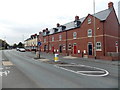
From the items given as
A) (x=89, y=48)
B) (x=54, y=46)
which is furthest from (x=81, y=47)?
(x=54, y=46)

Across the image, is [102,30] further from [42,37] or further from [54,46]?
[42,37]

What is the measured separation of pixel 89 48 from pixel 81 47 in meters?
2.53

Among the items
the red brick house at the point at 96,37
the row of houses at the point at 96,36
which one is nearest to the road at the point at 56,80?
the red brick house at the point at 96,37

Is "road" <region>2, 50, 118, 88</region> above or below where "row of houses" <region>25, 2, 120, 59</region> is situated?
below

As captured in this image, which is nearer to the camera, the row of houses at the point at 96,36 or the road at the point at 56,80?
the road at the point at 56,80

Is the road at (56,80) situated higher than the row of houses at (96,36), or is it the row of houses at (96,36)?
the row of houses at (96,36)

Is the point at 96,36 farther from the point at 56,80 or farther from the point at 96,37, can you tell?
the point at 56,80

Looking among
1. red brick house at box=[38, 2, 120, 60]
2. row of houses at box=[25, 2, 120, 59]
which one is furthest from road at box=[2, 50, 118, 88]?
row of houses at box=[25, 2, 120, 59]

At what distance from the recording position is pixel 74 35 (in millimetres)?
32562

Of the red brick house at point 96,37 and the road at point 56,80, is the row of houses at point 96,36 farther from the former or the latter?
the road at point 56,80

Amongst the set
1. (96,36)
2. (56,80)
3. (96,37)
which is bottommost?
(56,80)

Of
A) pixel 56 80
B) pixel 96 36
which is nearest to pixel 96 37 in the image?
pixel 96 36

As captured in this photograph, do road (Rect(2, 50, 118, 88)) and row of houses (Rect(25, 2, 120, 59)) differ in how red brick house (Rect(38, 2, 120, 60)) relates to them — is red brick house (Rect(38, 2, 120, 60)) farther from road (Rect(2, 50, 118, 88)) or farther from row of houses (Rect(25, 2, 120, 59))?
road (Rect(2, 50, 118, 88))

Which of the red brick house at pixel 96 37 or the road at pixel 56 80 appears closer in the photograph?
the road at pixel 56 80
